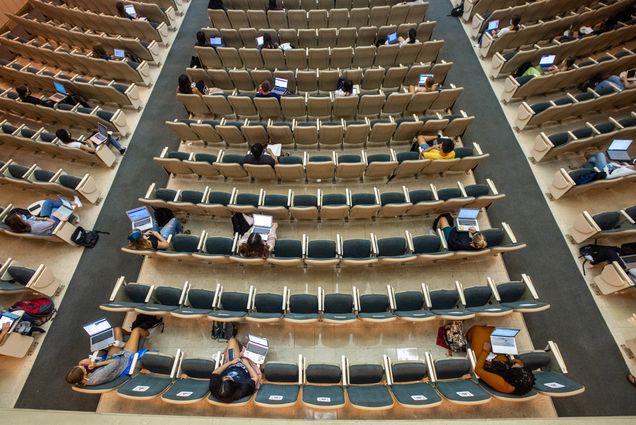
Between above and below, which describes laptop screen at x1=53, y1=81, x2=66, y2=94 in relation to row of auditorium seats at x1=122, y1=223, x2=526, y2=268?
above

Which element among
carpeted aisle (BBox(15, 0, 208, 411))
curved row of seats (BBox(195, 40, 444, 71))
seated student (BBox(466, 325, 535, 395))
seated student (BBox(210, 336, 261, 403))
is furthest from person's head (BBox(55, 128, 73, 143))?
seated student (BBox(466, 325, 535, 395))

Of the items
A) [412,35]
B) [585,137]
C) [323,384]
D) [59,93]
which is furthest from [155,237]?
[585,137]

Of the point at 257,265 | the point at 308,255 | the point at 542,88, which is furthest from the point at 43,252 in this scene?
the point at 542,88

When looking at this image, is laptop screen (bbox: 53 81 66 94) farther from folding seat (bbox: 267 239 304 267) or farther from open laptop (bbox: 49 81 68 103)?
folding seat (bbox: 267 239 304 267)

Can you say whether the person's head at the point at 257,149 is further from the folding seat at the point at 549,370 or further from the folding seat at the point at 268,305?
the folding seat at the point at 549,370

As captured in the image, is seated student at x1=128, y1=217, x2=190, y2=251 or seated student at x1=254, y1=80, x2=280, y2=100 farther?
seated student at x1=254, y1=80, x2=280, y2=100

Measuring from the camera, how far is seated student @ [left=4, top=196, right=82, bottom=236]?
364 centimetres

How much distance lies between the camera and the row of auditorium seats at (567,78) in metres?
4.73

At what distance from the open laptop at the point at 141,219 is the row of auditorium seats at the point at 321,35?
153 inches

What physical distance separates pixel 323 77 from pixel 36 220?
451 centimetres

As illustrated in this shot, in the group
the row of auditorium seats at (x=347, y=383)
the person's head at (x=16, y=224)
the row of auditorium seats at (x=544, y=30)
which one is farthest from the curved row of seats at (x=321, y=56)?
the row of auditorium seats at (x=347, y=383)

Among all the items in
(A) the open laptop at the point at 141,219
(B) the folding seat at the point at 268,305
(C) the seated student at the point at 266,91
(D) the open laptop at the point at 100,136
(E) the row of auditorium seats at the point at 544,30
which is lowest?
(B) the folding seat at the point at 268,305

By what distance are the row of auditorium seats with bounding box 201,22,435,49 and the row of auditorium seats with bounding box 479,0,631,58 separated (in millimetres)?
1116

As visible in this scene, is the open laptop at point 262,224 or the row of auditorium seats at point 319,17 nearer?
the open laptop at point 262,224
